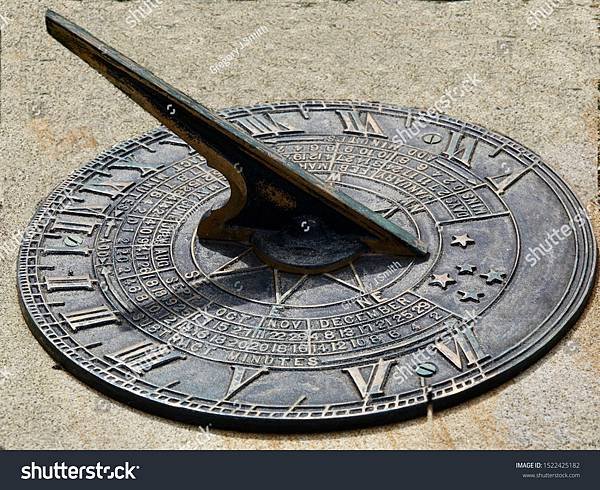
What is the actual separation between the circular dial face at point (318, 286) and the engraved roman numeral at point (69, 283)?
1 cm

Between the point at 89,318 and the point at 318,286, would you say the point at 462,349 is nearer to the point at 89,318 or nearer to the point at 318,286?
the point at 318,286

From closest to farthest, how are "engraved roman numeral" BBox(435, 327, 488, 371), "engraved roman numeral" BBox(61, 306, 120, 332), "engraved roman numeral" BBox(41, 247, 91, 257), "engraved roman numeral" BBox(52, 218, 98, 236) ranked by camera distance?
1. "engraved roman numeral" BBox(435, 327, 488, 371)
2. "engraved roman numeral" BBox(61, 306, 120, 332)
3. "engraved roman numeral" BBox(41, 247, 91, 257)
4. "engraved roman numeral" BBox(52, 218, 98, 236)

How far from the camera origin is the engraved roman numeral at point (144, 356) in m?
8.47

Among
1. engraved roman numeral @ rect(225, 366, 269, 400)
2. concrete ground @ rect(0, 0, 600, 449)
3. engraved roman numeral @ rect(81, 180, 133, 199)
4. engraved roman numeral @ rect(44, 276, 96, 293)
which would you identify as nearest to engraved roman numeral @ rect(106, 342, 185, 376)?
concrete ground @ rect(0, 0, 600, 449)

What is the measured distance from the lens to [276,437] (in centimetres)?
800

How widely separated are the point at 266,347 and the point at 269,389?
438mm

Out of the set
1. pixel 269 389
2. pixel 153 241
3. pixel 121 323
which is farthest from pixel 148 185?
pixel 269 389

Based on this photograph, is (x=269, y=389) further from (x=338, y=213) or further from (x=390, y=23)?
(x=390, y=23)

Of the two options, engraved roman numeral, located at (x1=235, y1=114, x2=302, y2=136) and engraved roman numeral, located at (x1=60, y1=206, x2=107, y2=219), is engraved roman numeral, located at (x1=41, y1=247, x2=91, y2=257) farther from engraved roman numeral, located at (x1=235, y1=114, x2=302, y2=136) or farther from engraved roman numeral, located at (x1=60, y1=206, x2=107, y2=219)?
engraved roman numeral, located at (x1=235, y1=114, x2=302, y2=136)

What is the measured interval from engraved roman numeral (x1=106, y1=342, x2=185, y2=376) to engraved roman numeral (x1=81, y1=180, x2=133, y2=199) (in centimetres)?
209

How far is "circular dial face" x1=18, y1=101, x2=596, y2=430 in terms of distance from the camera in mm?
8258

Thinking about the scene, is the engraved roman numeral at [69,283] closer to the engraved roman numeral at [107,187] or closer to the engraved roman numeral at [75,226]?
the engraved roman numeral at [75,226]

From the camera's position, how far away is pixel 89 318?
8.93 meters

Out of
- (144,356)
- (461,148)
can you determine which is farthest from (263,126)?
(144,356)
